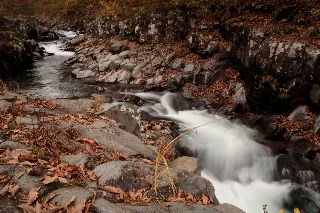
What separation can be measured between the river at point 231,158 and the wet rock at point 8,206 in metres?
5.95

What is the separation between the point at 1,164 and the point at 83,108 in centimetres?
541

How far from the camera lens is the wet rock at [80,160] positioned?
14.4 feet

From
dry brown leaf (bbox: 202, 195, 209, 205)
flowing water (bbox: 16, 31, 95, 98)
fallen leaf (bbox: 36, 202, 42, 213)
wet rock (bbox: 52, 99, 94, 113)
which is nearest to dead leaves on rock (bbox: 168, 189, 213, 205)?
dry brown leaf (bbox: 202, 195, 209, 205)

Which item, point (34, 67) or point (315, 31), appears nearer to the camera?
point (315, 31)

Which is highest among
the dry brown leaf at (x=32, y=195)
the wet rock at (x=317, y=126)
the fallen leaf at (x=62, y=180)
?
the dry brown leaf at (x=32, y=195)

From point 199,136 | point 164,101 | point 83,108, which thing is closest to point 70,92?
point 164,101

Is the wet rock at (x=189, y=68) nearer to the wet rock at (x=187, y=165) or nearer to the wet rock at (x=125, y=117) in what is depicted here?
the wet rock at (x=125, y=117)

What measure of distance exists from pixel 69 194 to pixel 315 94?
10.0m

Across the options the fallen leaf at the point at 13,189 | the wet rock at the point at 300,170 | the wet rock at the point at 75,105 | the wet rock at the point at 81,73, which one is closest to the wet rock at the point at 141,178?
the fallen leaf at the point at 13,189

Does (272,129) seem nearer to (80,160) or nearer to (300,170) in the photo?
(300,170)

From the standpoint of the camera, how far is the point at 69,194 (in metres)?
3.32

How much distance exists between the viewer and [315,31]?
1143 centimetres

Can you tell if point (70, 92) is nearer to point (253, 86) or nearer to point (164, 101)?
point (164, 101)

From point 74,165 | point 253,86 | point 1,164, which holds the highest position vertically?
point 1,164
